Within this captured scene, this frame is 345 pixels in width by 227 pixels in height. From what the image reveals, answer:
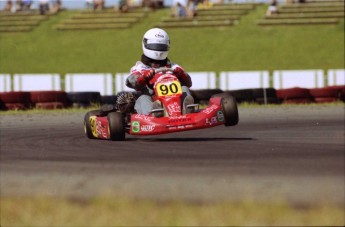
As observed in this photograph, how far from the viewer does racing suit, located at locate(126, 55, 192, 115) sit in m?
11.3

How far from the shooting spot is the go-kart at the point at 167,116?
10922mm

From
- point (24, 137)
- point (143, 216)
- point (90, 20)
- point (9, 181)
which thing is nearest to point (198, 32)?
point (90, 20)

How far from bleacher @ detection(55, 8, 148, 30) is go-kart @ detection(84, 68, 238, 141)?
91.1ft

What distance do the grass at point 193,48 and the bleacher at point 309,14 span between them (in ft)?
1.13

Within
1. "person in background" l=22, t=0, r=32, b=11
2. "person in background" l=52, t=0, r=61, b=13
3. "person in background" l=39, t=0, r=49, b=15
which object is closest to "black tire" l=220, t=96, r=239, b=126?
"person in background" l=39, t=0, r=49, b=15

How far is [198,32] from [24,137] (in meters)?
25.6

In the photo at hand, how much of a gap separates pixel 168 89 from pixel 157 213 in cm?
610

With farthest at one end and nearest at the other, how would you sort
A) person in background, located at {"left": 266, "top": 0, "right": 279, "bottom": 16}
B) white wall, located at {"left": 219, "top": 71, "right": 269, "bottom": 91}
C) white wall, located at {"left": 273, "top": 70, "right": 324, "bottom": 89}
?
person in background, located at {"left": 266, "top": 0, "right": 279, "bottom": 16}, white wall, located at {"left": 219, "top": 71, "right": 269, "bottom": 91}, white wall, located at {"left": 273, "top": 70, "right": 324, "bottom": 89}

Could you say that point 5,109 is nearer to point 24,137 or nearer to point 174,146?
point 24,137

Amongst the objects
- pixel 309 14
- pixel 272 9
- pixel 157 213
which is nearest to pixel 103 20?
pixel 272 9

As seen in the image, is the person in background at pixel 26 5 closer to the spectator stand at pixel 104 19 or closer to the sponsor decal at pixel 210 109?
the spectator stand at pixel 104 19

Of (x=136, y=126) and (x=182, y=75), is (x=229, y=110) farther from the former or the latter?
(x=136, y=126)

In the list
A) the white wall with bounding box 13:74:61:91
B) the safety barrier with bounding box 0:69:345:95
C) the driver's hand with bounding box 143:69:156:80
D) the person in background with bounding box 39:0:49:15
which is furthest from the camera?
the person in background with bounding box 39:0:49:15

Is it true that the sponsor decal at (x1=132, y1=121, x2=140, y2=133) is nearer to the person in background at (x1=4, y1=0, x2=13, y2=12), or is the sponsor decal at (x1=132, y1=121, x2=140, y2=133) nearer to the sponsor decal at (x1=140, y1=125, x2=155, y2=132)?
the sponsor decal at (x1=140, y1=125, x2=155, y2=132)
